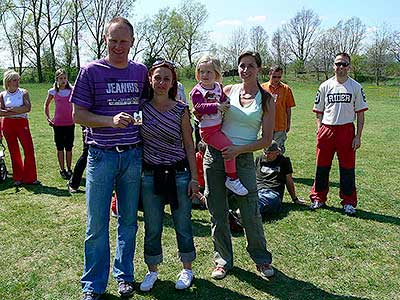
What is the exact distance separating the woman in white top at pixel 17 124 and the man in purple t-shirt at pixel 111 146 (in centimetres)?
370

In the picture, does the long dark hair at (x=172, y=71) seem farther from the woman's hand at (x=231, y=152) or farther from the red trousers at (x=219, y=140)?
the woman's hand at (x=231, y=152)

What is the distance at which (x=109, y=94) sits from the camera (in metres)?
3.00

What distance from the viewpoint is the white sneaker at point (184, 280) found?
3.44 metres

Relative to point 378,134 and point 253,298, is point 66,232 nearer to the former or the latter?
point 253,298

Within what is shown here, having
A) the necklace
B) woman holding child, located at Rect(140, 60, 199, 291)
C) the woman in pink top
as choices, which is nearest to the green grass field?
woman holding child, located at Rect(140, 60, 199, 291)

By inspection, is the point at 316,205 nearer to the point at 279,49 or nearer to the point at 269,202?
the point at 269,202

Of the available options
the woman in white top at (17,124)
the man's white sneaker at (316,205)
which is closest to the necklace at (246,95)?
the man's white sneaker at (316,205)

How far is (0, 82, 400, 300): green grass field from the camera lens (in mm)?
3477

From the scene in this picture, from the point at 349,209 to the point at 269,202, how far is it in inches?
40.8

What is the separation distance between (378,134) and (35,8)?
40309mm

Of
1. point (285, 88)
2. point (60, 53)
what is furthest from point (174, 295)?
point (60, 53)

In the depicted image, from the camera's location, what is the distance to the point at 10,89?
254 inches

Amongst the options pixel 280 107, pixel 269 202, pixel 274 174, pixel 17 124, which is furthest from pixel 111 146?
pixel 17 124

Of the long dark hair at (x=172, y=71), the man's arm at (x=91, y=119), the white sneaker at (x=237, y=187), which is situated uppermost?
the long dark hair at (x=172, y=71)
